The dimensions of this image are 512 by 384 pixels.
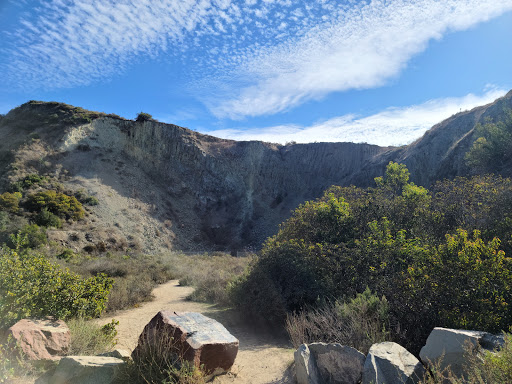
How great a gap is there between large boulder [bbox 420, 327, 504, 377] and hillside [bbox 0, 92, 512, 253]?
23.1 meters

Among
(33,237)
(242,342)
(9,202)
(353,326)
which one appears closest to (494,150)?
(353,326)

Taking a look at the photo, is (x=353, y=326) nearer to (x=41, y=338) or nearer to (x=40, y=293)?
(x=41, y=338)

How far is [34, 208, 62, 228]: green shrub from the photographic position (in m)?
22.0

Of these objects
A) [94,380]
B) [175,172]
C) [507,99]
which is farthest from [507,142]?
[175,172]

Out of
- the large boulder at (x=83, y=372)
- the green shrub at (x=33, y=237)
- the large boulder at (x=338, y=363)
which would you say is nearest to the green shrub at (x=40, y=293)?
the large boulder at (x=83, y=372)

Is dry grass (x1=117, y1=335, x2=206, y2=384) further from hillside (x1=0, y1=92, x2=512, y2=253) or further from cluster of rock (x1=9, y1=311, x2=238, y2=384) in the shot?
hillside (x1=0, y1=92, x2=512, y2=253)

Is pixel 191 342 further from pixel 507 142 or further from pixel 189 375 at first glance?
pixel 507 142

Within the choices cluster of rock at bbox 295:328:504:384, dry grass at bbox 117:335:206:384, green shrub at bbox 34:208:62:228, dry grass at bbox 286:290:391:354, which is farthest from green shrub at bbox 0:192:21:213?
cluster of rock at bbox 295:328:504:384

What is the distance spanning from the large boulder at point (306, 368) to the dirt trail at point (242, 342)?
509 mm

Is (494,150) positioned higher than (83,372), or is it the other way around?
(494,150)

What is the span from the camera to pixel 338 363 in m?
4.23

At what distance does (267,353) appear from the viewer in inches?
247

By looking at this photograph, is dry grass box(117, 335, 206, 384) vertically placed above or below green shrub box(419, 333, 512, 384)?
below

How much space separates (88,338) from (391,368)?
15.9 feet
